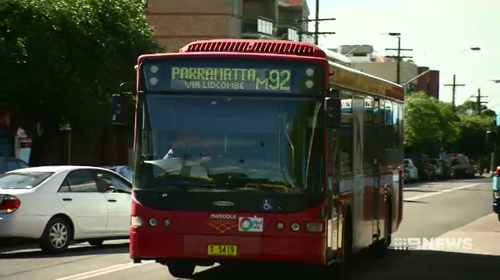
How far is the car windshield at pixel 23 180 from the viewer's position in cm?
1720

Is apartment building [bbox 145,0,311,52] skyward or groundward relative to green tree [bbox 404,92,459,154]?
skyward

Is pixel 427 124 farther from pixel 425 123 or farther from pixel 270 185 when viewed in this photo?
pixel 270 185

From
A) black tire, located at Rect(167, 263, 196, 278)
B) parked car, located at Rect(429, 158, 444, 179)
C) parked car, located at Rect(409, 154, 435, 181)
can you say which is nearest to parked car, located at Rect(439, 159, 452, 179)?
parked car, located at Rect(429, 158, 444, 179)

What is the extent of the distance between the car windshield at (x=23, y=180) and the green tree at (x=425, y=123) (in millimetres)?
60219

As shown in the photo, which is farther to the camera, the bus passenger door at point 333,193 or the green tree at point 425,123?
the green tree at point 425,123

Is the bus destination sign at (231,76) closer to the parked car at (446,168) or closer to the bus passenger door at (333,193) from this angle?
the bus passenger door at (333,193)

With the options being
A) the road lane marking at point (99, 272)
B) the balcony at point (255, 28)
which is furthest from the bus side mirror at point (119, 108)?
the balcony at point (255, 28)

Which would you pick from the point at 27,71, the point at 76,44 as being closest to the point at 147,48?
the point at 76,44

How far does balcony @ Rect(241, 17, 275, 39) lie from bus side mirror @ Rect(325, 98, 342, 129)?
204 feet

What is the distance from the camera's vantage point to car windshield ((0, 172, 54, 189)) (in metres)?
17.2

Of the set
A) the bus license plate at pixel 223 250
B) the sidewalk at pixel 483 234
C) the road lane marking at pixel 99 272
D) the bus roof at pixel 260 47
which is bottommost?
the sidewalk at pixel 483 234

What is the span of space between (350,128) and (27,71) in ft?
54.4

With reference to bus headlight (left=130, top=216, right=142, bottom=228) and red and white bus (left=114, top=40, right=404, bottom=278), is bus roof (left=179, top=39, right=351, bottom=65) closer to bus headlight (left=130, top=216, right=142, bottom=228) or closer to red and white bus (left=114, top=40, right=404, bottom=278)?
red and white bus (left=114, top=40, right=404, bottom=278)

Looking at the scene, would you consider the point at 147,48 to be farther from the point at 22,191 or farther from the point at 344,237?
the point at 344,237
